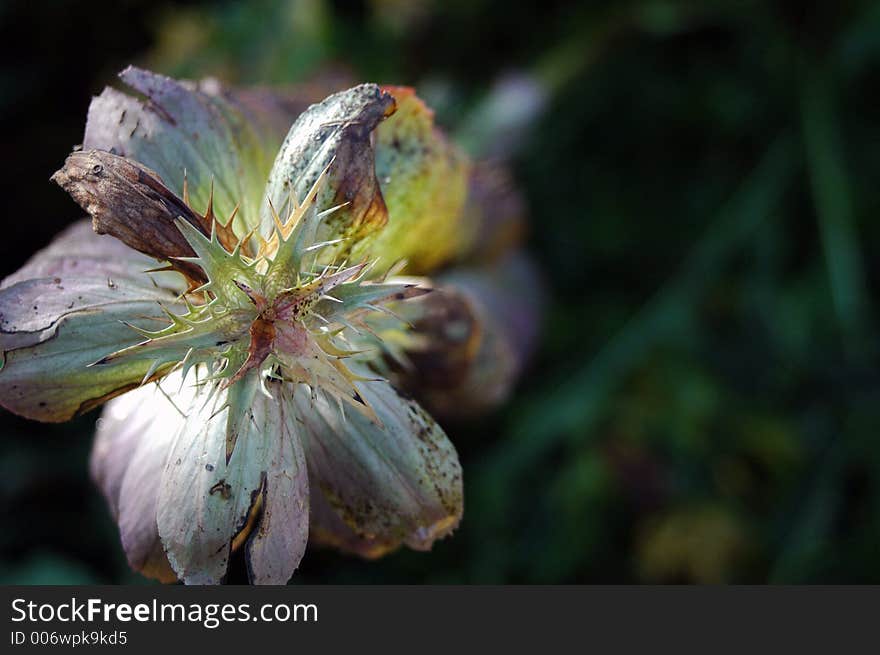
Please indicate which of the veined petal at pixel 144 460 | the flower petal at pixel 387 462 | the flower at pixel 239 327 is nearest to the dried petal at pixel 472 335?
the flower at pixel 239 327

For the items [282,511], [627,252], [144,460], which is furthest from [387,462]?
[627,252]

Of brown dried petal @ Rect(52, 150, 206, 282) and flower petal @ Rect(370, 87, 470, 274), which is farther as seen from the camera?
flower petal @ Rect(370, 87, 470, 274)

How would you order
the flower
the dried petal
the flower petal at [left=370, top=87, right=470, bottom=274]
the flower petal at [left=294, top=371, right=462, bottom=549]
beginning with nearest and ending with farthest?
the flower, the flower petal at [left=294, top=371, right=462, bottom=549], the flower petal at [left=370, top=87, right=470, bottom=274], the dried petal

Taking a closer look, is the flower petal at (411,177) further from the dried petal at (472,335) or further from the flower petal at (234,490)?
the flower petal at (234,490)

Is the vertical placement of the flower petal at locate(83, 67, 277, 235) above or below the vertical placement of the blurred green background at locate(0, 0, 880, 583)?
above

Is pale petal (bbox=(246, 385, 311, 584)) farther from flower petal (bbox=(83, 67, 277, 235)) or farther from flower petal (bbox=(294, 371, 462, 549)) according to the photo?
flower petal (bbox=(83, 67, 277, 235))

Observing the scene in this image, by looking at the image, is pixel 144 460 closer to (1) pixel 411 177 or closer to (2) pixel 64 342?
(2) pixel 64 342

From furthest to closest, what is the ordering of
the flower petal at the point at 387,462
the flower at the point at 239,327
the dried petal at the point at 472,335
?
the dried petal at the point at 472,335 → the flower petal at the point at 387,462 → the flower at the point at 239,327

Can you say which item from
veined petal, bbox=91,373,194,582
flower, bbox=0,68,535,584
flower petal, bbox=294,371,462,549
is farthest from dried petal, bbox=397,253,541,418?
veined petal, bbox=91,373,194,582
